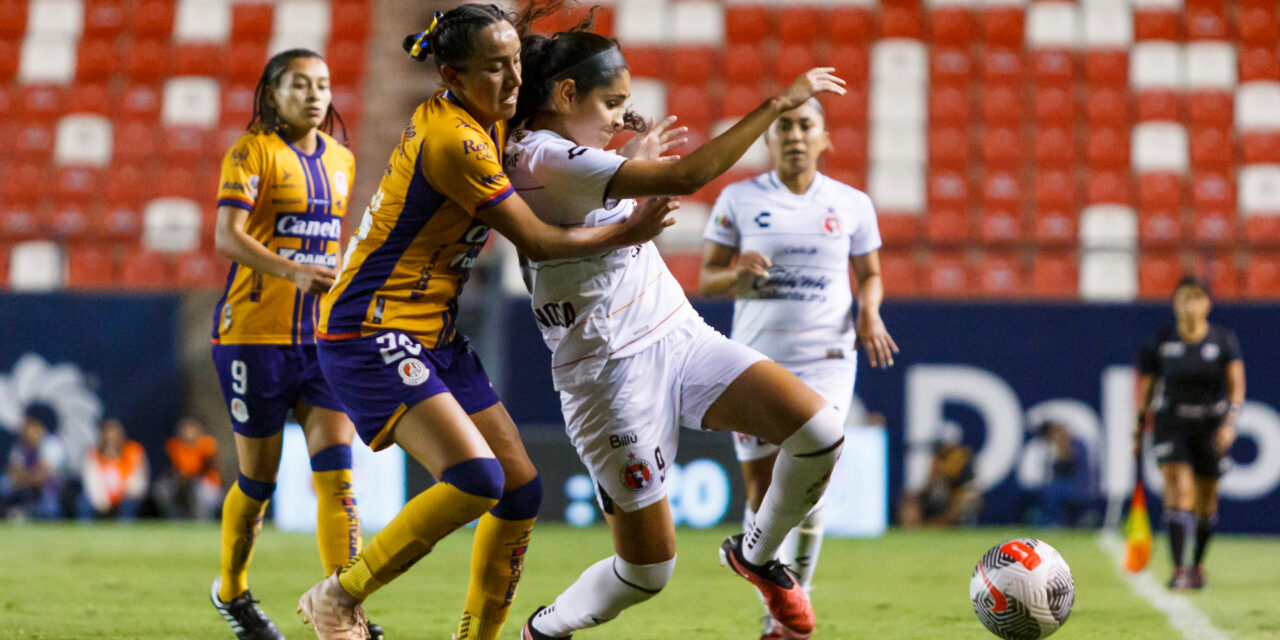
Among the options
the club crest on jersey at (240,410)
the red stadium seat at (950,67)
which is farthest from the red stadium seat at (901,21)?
the club crest on jersey at (240,410)

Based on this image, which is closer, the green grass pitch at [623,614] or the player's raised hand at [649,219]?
the player's raised hand at [649,219]

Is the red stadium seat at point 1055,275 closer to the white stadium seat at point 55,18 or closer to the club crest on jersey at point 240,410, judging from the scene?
the club crest on jersey at point 240,410

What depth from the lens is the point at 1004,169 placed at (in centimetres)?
1585

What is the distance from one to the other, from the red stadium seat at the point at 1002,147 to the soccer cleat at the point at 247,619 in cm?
1237

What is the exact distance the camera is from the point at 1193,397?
8680 mm

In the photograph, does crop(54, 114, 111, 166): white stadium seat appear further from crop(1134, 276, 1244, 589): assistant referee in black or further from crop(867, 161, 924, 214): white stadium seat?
crop(1134, 276, 1244, 589): assistant referee in black

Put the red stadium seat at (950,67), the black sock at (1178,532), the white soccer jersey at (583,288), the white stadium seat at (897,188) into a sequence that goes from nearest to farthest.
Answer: the white soccer jersey at (583,288)
the black sock at (1178,532)
the white stadium seat at (897,188)
the red stadium seat at (950,67)

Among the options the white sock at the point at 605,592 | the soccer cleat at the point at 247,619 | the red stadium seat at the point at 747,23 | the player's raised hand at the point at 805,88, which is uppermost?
the red stadium seat at the point at 747,23

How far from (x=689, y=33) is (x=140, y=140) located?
7.01m

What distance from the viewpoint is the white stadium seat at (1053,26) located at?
16.8 meters

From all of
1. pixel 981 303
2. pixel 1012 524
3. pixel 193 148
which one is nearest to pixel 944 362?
pixel 981 303

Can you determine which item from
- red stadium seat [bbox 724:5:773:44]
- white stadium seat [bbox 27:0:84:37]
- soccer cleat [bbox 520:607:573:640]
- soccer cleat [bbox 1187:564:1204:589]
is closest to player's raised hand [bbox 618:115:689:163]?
soccer cleat [bbox 520:607:573:640]

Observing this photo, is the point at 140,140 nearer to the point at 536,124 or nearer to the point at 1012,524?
the point at 1012,524

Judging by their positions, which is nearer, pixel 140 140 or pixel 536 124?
pixel 536 124
